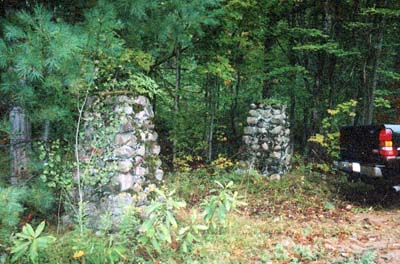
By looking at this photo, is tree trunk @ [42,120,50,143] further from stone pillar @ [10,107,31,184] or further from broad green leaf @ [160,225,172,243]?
broad green leaf @ [160,225,172,243]

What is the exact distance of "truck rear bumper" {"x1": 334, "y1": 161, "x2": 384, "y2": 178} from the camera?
20.5 ft

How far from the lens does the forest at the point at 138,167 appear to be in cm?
346

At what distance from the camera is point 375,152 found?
633cm

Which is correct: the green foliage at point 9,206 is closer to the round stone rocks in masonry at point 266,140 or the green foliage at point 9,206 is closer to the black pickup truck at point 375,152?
the black pickup truck at point 375,152

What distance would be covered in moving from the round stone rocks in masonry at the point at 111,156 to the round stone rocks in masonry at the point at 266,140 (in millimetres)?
4078

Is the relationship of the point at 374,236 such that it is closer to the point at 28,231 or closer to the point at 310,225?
the point at 310,225

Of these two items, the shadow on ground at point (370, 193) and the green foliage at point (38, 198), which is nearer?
the green foliage at point (38, 198)

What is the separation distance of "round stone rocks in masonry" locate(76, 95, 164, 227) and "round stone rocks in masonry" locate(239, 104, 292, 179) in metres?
4.08

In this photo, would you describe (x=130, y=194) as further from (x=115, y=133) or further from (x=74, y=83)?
(x=74, y=83)

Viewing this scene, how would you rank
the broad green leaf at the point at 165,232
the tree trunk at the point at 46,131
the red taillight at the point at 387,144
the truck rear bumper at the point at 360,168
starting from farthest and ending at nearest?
the truck rear bumper at the point at 360,168
the red taillight at the point at 387,144
the tree trunk at the point at 46,131
the broad green leaf at the point at 165,232

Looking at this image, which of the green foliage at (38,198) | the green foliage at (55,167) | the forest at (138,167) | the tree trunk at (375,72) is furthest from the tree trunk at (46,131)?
the tree trunk at (375,72)

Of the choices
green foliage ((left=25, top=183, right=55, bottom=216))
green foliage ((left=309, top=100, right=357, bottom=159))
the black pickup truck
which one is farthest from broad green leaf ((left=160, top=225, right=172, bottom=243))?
green foliage ((left=309, top=100, right=357, bottom=159))

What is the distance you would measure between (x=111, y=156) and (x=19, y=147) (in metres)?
1.34

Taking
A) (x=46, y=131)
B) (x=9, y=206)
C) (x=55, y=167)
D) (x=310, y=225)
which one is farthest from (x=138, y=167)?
(x=310, y=225)
